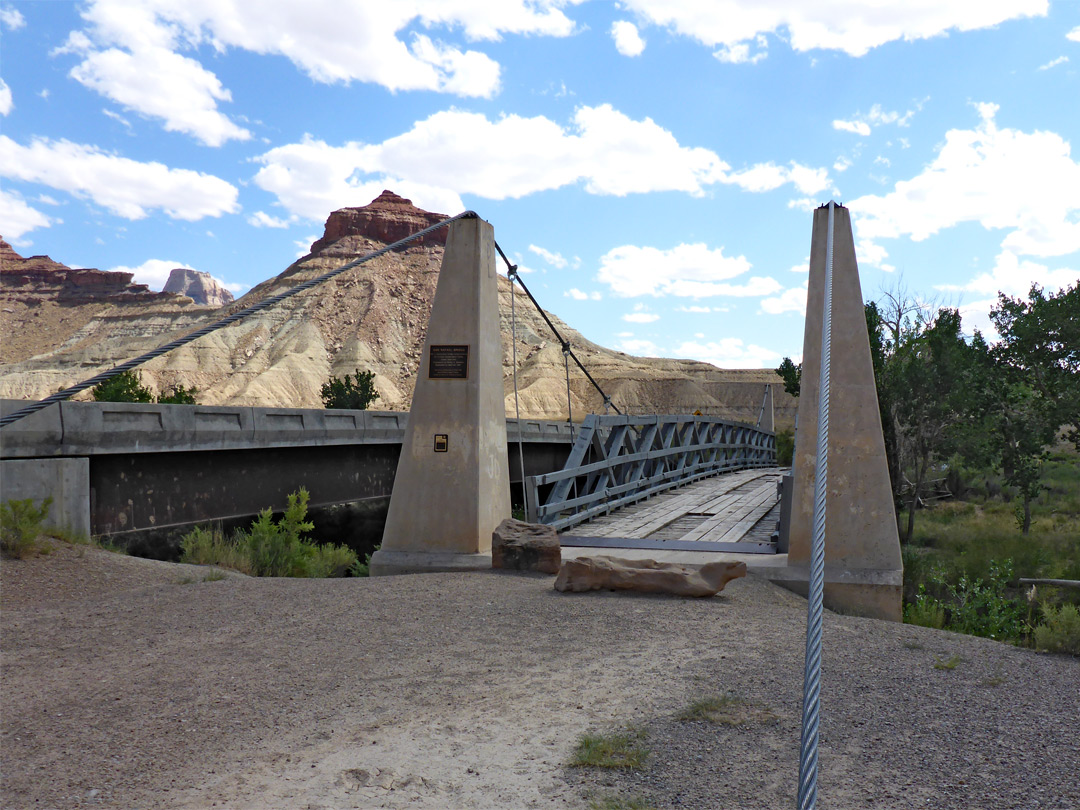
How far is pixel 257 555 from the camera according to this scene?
8.30m

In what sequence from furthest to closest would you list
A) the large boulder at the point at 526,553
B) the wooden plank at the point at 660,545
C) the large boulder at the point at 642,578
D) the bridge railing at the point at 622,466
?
the bridge railing at the point at 622,466
the wooden plank at the point at 660,545
the large boulder at the point at 526,553
the large boulder at the point at 642,578

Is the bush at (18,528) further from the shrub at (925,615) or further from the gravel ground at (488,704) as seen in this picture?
the shrub at (925,615)

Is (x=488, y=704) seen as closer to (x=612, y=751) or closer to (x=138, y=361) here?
(x=612, y=751)

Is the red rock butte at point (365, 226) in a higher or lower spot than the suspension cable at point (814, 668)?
higher

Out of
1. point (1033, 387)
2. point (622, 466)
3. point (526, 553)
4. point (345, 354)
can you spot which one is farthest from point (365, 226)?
point (526, 553)

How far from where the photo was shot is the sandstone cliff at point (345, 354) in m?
70.1

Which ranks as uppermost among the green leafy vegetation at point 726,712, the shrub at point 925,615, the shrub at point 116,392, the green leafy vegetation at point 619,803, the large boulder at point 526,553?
the shrub at point 116,392

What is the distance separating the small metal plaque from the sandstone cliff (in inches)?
2292

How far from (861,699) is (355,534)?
9.93 metres

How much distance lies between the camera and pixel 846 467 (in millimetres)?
6184

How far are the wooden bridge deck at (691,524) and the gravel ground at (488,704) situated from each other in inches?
81.1

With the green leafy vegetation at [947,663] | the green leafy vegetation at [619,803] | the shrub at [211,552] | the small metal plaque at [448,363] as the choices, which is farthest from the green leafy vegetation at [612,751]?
the shrub at [211,552]

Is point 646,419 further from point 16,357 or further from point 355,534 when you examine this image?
point 16,357

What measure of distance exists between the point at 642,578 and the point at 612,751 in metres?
2.83
